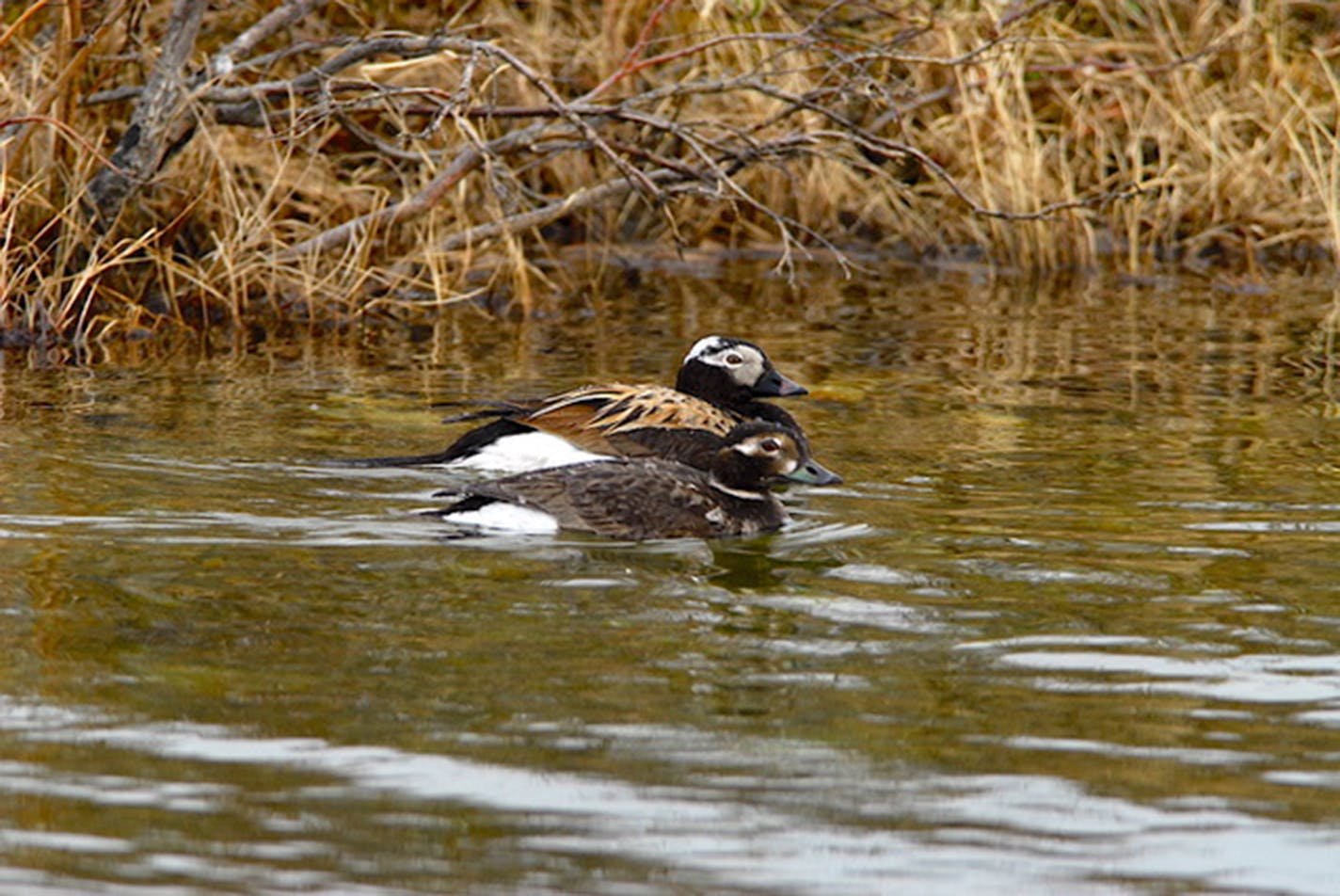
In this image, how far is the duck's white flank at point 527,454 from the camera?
29.3ft

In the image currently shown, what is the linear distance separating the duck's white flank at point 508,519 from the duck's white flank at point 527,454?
1306 millimetres

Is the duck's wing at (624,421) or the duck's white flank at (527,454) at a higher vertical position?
the duck's wing at (624,421)

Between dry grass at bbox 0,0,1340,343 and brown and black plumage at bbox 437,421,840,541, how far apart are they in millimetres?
2761

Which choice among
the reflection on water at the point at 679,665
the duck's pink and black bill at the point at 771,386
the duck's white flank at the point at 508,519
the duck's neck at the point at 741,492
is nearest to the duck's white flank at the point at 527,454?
the reflection on water at the point at 679,665

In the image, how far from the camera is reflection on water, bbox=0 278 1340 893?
4473 mm

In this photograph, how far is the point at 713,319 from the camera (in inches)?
535

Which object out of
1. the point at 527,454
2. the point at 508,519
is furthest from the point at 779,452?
the point at 527,454

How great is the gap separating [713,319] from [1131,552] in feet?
21.2

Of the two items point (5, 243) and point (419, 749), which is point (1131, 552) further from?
point (5, 243)

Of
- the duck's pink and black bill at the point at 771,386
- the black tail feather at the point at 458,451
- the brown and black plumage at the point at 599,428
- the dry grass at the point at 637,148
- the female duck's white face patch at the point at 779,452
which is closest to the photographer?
the female duck's white face patch at the point at 779,452

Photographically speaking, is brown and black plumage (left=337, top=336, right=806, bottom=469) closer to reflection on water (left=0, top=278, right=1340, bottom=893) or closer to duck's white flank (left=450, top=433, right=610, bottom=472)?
duck's white flank (left=450, top=433, right=610, bottom=472)

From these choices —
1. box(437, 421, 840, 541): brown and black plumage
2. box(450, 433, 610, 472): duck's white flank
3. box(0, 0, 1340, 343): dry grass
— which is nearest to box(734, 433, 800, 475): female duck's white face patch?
box(437, 421, 840, 541): brown and black plumage

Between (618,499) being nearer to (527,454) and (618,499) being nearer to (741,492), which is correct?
(741,492)

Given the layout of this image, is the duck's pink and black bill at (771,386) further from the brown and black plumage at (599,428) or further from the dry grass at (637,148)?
the dry grass at (637,148)
